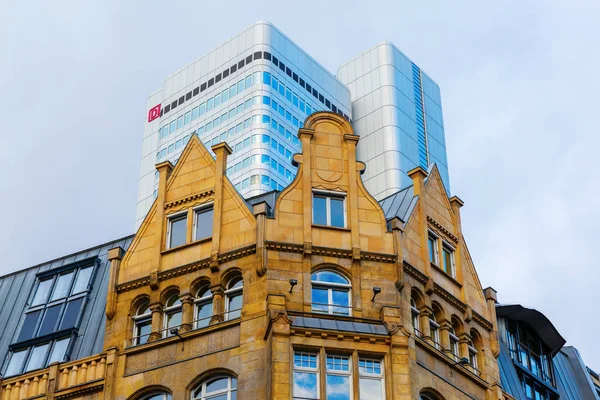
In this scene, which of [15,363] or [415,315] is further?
[15,363]

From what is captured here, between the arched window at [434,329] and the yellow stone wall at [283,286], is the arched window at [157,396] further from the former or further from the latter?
the arched window at [434,329]

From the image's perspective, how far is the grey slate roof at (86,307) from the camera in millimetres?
43884

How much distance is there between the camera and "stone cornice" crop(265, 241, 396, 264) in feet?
127

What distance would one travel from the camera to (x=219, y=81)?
7264 inches

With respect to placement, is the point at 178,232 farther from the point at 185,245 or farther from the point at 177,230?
the point at 185,245

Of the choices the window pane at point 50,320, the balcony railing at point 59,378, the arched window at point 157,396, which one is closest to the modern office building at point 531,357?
the arched window at point 157,396

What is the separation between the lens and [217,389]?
36531 millimetres

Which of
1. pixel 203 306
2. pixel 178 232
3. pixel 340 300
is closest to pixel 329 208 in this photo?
pixel 340 300

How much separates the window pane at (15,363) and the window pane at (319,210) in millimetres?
14496

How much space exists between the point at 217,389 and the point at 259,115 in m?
137

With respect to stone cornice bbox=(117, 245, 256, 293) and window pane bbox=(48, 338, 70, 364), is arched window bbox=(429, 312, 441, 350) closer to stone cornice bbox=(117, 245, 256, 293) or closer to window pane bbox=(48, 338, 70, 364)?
stone cornice bbox=(117, 245, 256, 293)

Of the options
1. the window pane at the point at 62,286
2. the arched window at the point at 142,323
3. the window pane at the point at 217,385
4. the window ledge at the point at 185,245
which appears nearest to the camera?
the window pane at the point at 217,385

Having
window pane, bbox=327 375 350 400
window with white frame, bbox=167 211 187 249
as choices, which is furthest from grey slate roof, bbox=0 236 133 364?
window pane, bbox=327 375 350 400

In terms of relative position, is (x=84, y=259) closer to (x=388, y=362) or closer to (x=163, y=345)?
(x=163, y=345)
